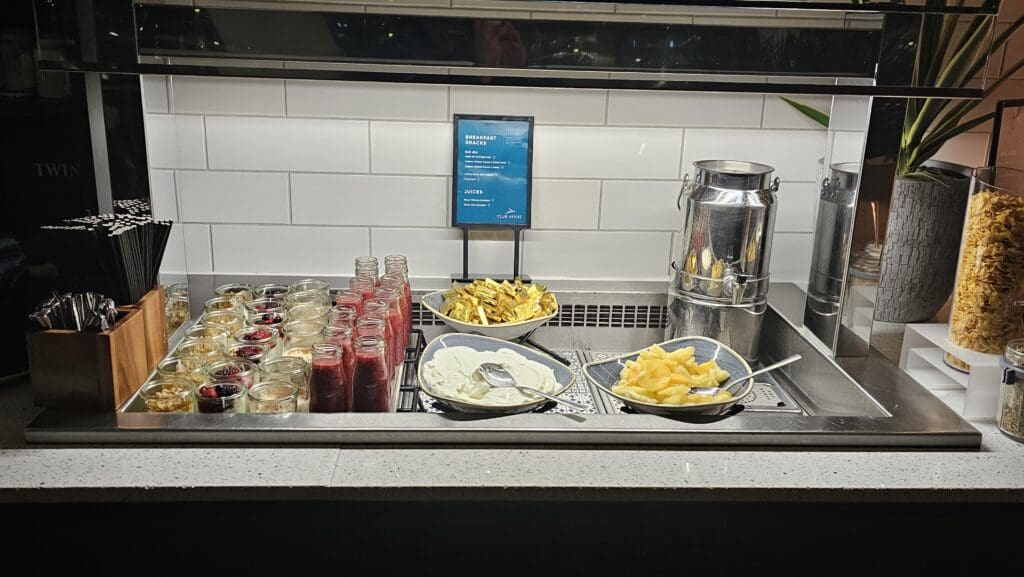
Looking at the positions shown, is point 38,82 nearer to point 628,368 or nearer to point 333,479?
point 333,479

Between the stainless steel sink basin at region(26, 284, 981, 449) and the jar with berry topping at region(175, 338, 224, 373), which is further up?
the jar with berry topping at region(175, 338, 224, 373)

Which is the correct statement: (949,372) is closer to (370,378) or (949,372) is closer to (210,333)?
(370,378)

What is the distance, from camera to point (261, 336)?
132 centimetres

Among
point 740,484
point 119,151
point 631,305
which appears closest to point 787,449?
point 740,484

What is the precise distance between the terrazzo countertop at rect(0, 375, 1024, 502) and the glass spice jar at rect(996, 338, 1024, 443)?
0.07m

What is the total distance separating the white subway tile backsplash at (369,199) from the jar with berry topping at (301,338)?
387 millimetres

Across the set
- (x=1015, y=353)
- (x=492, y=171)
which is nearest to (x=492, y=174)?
(x=492, y=171)

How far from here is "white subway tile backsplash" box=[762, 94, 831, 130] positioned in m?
1.67

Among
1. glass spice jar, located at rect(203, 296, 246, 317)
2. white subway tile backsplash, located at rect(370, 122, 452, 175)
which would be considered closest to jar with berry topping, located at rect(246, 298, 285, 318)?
glass spice jar, located at rect(203, 296, 246, 317)

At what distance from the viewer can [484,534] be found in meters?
1.08

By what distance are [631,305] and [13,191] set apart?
3.67ft

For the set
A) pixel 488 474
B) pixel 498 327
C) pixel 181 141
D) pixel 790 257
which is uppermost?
pixel 181 141

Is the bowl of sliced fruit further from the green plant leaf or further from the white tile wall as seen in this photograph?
the green plant leaf

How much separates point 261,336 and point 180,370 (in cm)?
13
